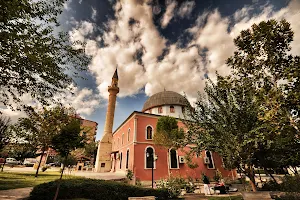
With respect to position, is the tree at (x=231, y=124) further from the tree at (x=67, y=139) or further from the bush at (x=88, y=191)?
the tree at (x=67, y=139)

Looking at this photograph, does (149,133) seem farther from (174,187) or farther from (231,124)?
(231,124)

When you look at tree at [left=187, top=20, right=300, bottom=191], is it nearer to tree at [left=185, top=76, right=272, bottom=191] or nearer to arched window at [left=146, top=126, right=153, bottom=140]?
tree at [left=185, top=76, right=272, bottom=191]

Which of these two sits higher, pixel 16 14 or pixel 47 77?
pixel 16 14

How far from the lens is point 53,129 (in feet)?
48.9

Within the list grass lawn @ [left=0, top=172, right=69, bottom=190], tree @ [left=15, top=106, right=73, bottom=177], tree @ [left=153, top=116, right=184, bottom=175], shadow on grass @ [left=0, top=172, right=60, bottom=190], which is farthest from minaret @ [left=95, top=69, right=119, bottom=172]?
tree @ [left=153, top=116, right=184, bottom=175]

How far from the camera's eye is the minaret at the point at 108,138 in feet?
79.0

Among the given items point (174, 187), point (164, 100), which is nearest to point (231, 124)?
point (174, 187)

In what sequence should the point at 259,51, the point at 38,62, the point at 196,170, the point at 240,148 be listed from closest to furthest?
the point at 38,62, the point at 240,148, the point at 259,51, the point at 196,170

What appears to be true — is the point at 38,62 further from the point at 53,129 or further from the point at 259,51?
the point at 53,129

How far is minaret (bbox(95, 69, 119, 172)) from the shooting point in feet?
79.0

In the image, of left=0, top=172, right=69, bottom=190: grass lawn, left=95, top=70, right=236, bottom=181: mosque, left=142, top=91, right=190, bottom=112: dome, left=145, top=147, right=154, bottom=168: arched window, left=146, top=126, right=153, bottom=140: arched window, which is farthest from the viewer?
left=142, top=91, right=190, bottom=112: dome

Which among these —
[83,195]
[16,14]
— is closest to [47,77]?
[16,14]

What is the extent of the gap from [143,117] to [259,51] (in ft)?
45.3

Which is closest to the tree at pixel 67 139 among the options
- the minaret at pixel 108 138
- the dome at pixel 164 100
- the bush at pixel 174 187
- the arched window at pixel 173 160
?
the bush at pixel 174 187
